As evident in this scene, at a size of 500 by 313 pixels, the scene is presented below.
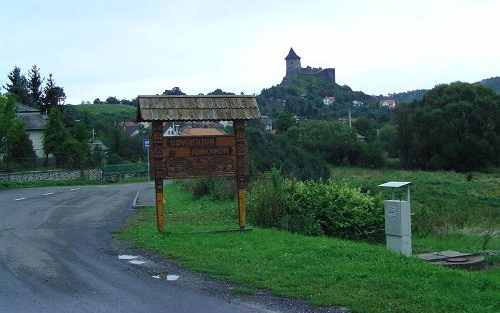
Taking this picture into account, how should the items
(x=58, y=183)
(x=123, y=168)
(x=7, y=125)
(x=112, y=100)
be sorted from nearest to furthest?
(x=7, y=125), (x=58, y=183), (x=123, y=168), (x=112, y=100)

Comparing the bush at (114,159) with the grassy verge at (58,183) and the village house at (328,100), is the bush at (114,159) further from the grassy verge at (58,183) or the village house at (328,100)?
the village house at (328,100)

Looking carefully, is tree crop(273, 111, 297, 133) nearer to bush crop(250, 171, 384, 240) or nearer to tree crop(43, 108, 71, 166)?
tree crop(43, 108, 71, 166)

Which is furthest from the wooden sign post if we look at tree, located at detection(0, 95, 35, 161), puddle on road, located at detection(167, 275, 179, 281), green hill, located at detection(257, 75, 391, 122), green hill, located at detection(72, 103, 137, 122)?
green hill, located at detection(72, 103, 137, 122)

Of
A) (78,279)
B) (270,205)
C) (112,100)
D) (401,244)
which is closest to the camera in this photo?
(78,279)

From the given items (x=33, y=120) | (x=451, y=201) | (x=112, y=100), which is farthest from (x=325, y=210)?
(x=112, y=100)

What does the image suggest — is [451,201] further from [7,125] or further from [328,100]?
[328,100]

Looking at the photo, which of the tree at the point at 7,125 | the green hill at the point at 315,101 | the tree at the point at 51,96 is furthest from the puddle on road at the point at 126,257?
the green hill at the point at 315,101

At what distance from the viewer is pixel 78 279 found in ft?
29.7

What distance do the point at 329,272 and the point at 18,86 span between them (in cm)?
8202

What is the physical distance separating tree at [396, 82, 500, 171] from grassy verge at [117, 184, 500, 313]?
70518mm

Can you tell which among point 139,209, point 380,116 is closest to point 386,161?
point 380,116

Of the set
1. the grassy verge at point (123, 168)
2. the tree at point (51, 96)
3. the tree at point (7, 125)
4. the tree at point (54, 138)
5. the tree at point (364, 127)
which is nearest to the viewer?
the tree at point (7, 125)

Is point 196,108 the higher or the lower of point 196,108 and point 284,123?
the lower

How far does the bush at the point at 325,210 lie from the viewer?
1645cm
